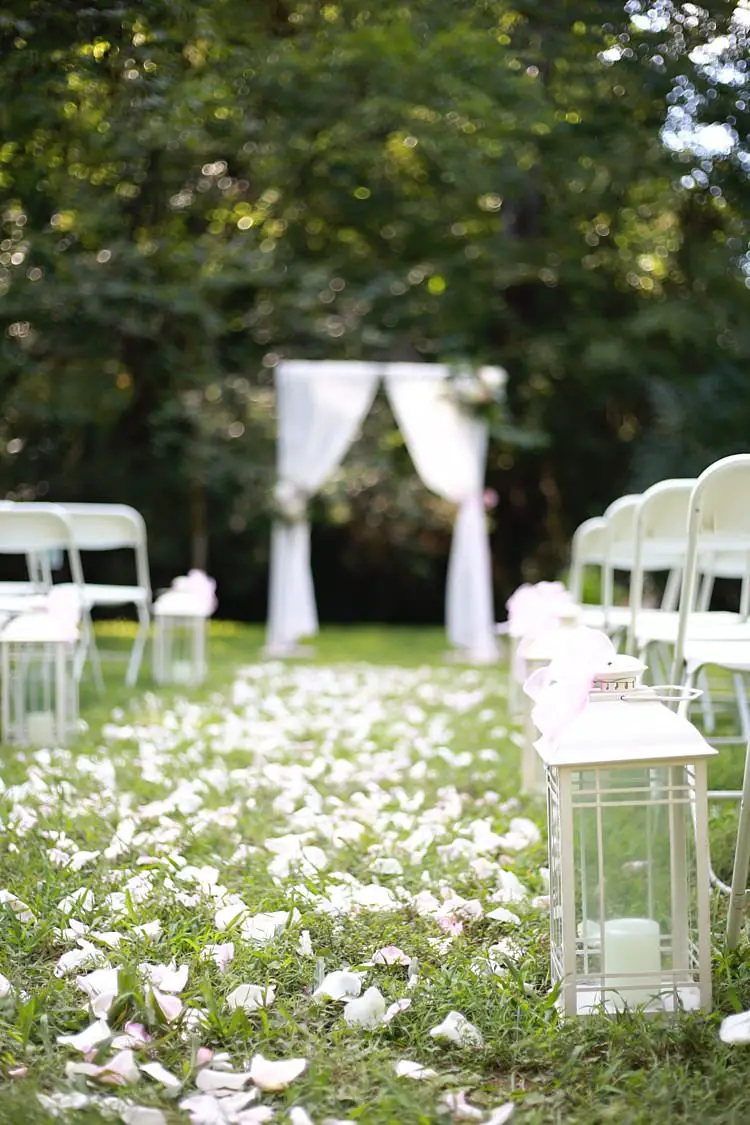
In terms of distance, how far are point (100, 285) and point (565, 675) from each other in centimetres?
571

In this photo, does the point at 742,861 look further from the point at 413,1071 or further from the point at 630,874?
the point at 413,1071

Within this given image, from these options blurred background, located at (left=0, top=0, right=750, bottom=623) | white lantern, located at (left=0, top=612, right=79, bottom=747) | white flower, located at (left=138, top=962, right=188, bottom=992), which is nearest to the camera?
white flower, located at (left=138, top=962, right=188, bottom=992)

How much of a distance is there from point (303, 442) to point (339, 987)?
6.79m

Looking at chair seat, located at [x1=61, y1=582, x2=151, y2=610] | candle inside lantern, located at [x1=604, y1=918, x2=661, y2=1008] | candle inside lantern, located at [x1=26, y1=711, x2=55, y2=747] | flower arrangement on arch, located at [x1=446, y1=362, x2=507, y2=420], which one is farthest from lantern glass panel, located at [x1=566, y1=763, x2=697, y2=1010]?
flower arrangement on arch, located at [x1=446, y1=362, x2=507, y2=420]

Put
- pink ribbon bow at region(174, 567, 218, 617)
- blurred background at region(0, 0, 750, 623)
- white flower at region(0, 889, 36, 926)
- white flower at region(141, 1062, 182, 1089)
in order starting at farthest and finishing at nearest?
pink ribbon bow at region(174, 567, 218, 617)
blurred background at region(0, 0, 750, 623)
white flower at region(0, 889, 36, 926)
white flower at region(141, 1062, 182, 1089)

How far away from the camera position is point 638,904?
1.92 m

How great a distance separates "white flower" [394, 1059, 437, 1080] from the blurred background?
2528 millimetres

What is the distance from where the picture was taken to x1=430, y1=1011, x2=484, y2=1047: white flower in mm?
1625

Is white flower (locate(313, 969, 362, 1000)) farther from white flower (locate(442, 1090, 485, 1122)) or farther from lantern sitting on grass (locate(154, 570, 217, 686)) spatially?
lantern sitting on grass (locate(154, 570, 217, 686))

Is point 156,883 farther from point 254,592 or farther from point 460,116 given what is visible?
point 254,592

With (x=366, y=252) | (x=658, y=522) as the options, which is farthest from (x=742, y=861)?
(x=366, y=252)

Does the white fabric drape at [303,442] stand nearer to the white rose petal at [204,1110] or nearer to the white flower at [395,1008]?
the white flower at [395,1008]

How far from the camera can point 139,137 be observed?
3.76 metres

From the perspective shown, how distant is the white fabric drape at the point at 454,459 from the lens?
8.50 m
